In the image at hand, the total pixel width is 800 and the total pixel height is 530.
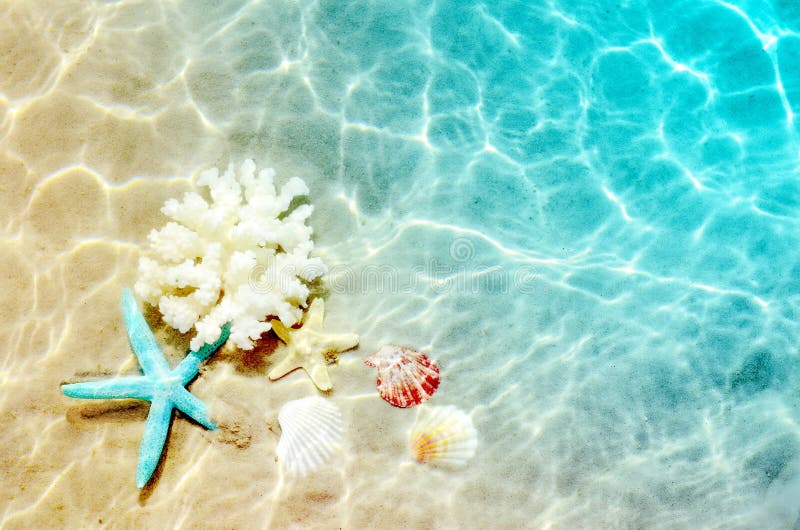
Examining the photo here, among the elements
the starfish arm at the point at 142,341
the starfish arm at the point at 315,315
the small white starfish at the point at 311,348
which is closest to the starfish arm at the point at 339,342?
the small white starfish at the point at 311,348

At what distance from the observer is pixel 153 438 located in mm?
3309

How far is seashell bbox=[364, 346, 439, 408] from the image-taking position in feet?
11.9

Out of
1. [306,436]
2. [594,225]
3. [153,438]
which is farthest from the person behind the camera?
[594,225]

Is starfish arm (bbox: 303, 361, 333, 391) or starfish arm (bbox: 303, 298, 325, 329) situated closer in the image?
starfish arm (bbox: 303, 361, 333, 391)

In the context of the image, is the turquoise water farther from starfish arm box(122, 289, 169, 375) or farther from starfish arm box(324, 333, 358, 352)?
starfish arm box(122, 289, 169, 375)

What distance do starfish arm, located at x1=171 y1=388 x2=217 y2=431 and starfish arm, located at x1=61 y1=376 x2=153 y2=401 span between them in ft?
0.59

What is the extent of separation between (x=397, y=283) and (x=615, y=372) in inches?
70.9

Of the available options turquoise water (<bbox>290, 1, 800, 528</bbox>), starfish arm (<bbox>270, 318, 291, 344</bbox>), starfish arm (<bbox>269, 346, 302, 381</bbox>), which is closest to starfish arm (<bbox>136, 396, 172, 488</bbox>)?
starfish arm (<bbox>269, 346, 302, 381</bbox>)

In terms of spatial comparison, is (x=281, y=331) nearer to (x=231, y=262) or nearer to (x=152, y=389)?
(x=231, y=262)

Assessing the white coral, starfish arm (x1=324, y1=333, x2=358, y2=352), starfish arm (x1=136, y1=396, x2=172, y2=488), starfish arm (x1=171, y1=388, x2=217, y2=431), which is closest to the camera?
starfish arm (x1=136, y1=396, x2=172, y2=488)

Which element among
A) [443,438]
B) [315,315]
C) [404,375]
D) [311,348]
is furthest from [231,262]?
[443,438]

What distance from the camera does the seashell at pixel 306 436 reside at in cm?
340

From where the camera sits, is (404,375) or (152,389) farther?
(404,375)

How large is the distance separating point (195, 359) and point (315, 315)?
893 millimetres
